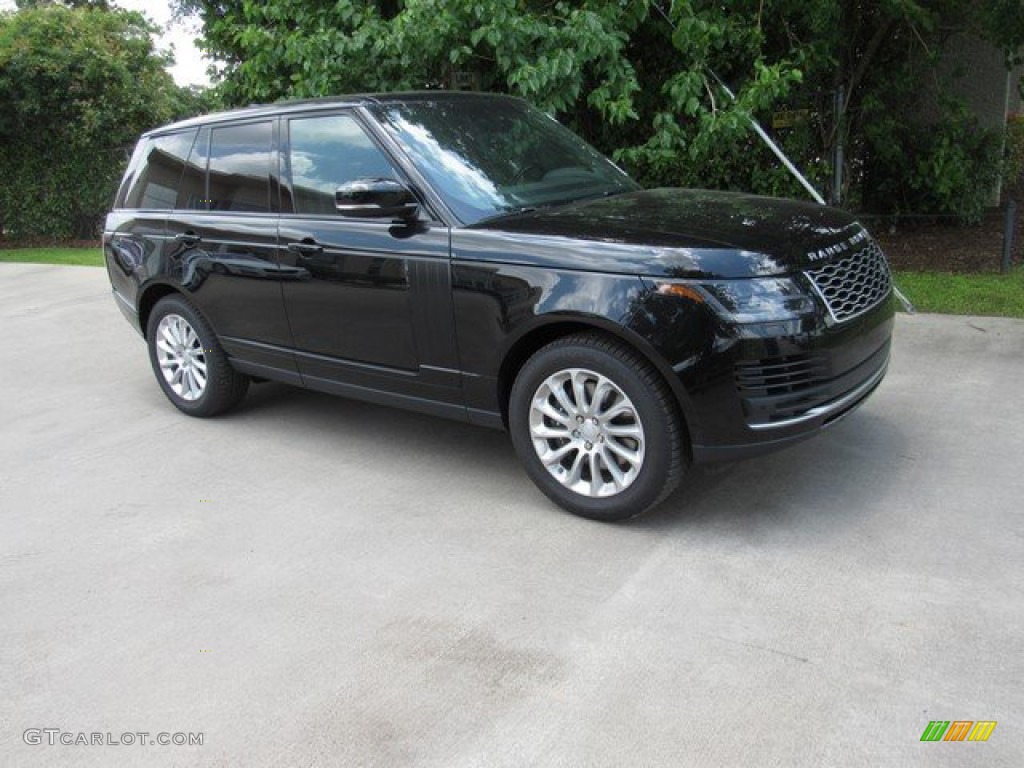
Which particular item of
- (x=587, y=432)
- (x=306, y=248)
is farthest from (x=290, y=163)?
(x=587, y=432)

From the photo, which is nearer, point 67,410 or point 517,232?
point 517,232

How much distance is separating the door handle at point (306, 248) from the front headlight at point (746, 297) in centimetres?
198

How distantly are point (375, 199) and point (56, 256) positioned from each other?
13.9 meters

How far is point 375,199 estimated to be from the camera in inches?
164

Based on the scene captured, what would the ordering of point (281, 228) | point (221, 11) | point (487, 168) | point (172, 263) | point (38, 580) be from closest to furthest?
point (38, 580) < point (487, 168) < point (281, 228) < point (172, 263) < point (221, 11)

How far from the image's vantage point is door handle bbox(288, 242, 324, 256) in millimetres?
4688

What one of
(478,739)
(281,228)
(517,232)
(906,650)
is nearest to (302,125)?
(281,228)

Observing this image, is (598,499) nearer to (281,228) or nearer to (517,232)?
(517,232)

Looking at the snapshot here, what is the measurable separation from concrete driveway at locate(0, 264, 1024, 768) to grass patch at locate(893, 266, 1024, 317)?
192 cm

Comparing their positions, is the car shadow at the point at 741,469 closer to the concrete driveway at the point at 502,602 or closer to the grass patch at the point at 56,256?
the concrete driveway at the point at 502,602

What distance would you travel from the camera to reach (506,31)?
24.0ft

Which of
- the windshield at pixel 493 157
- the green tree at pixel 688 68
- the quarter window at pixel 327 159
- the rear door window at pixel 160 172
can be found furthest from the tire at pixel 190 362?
the green tree at pixel 688 68

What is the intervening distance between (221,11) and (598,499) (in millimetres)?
9107

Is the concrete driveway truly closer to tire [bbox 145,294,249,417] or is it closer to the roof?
tire [bbox 145,294,249,417]
